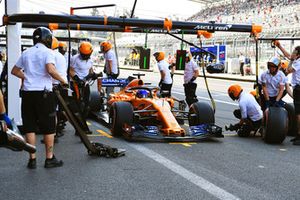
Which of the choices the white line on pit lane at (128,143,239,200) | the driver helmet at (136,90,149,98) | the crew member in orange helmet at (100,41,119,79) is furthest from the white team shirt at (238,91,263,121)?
the crew member in orange helmet at (100,41,119,79)

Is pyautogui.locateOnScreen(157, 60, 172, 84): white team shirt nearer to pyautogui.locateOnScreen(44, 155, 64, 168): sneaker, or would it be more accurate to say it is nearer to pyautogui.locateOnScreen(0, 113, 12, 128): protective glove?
pyautogui.locateOnScreen(44, 155, 64, 168): sneaker

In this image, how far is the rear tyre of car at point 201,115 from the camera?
8281 millimetres

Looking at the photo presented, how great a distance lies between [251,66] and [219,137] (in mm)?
24229

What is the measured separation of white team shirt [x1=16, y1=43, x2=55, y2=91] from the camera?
224 inches

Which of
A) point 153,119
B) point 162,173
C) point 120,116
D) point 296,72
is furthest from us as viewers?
point 153,119

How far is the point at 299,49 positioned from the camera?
7.99 metres

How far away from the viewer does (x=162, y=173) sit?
554cm

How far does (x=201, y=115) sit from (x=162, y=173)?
2.94m

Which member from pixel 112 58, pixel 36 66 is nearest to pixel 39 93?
pixel 36 66

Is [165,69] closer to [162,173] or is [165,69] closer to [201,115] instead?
[201,115]

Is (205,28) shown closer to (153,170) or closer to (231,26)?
(231,26)

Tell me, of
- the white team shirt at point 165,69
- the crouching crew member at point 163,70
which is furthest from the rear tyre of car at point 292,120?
the white team shirt at point 165,69

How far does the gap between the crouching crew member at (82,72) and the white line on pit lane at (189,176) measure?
1.82 metres

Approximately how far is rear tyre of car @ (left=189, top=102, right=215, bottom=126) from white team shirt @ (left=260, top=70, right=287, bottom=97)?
131 cm
